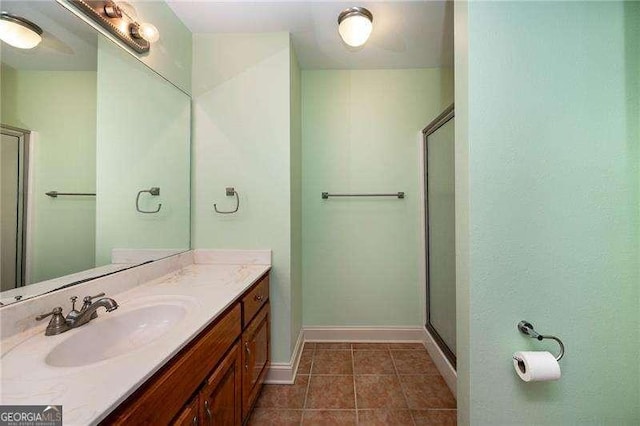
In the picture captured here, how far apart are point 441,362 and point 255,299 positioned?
4.63ft

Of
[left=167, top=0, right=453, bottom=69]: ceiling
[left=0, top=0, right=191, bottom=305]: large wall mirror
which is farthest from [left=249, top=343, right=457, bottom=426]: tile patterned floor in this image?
[left=167, top=0, right=453, bottom=69]: ceiling

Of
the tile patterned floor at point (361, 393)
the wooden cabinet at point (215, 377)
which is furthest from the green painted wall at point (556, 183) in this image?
the wooden cabinet at point (215, 377)

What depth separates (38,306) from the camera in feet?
2.73

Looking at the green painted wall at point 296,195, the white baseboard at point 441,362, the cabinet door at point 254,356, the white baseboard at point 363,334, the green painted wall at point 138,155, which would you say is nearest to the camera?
the green painted wall at point 138,155

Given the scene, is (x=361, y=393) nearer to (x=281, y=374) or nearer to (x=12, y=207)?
(x=281, y=374)

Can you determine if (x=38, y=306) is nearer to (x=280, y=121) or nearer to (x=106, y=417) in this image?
(x=106, y=417)

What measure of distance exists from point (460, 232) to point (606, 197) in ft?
1.82

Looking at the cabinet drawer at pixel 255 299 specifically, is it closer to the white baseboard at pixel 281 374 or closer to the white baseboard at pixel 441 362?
the white baseboard at pixel 281 374

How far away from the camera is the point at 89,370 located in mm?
599

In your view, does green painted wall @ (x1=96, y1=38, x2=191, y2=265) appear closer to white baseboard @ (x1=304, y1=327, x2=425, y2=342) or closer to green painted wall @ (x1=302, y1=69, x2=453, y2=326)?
green painted wall @ (x1=302, y1=69, x2=453, y2=326)

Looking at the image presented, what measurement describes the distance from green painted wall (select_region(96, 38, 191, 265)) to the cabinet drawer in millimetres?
605

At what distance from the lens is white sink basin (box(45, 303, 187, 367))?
0.76 metres

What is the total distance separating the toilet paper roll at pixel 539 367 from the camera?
92 centimetres

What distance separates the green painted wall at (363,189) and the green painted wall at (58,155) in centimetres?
146
